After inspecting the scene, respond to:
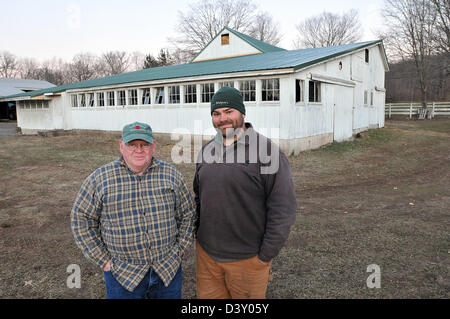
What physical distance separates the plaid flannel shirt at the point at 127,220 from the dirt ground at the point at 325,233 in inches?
50.3

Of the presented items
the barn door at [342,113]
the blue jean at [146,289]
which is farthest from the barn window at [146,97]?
the blue jean at [146,289]

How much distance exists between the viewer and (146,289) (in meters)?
2.19

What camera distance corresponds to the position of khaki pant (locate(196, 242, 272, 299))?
224 centimetres

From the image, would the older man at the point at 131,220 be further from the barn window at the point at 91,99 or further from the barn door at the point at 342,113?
the barn window at the point at 91,99

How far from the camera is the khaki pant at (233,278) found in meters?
2.24

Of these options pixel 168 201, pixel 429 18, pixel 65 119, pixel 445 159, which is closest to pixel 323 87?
pixel 445 159

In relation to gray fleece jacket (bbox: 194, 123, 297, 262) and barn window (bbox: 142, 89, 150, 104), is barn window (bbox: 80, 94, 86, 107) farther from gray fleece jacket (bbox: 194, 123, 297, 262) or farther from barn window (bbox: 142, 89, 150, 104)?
gray fleece jacket (bbox: 194, 123, 297, 262)

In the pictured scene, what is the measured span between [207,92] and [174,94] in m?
2.14

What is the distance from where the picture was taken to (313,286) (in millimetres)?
3352

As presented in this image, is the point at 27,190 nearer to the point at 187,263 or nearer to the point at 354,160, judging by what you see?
the point at 187,263

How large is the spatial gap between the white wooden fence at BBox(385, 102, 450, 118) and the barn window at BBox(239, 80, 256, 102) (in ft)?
74.1

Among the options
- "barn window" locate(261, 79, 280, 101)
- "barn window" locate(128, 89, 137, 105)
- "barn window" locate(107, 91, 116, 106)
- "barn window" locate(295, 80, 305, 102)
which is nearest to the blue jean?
"barn window" locate(261, 79, 280, 101)

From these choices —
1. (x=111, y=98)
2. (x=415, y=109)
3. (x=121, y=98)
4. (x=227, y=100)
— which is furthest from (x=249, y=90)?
(x=415, y=109)

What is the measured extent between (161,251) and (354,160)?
1045 cm
